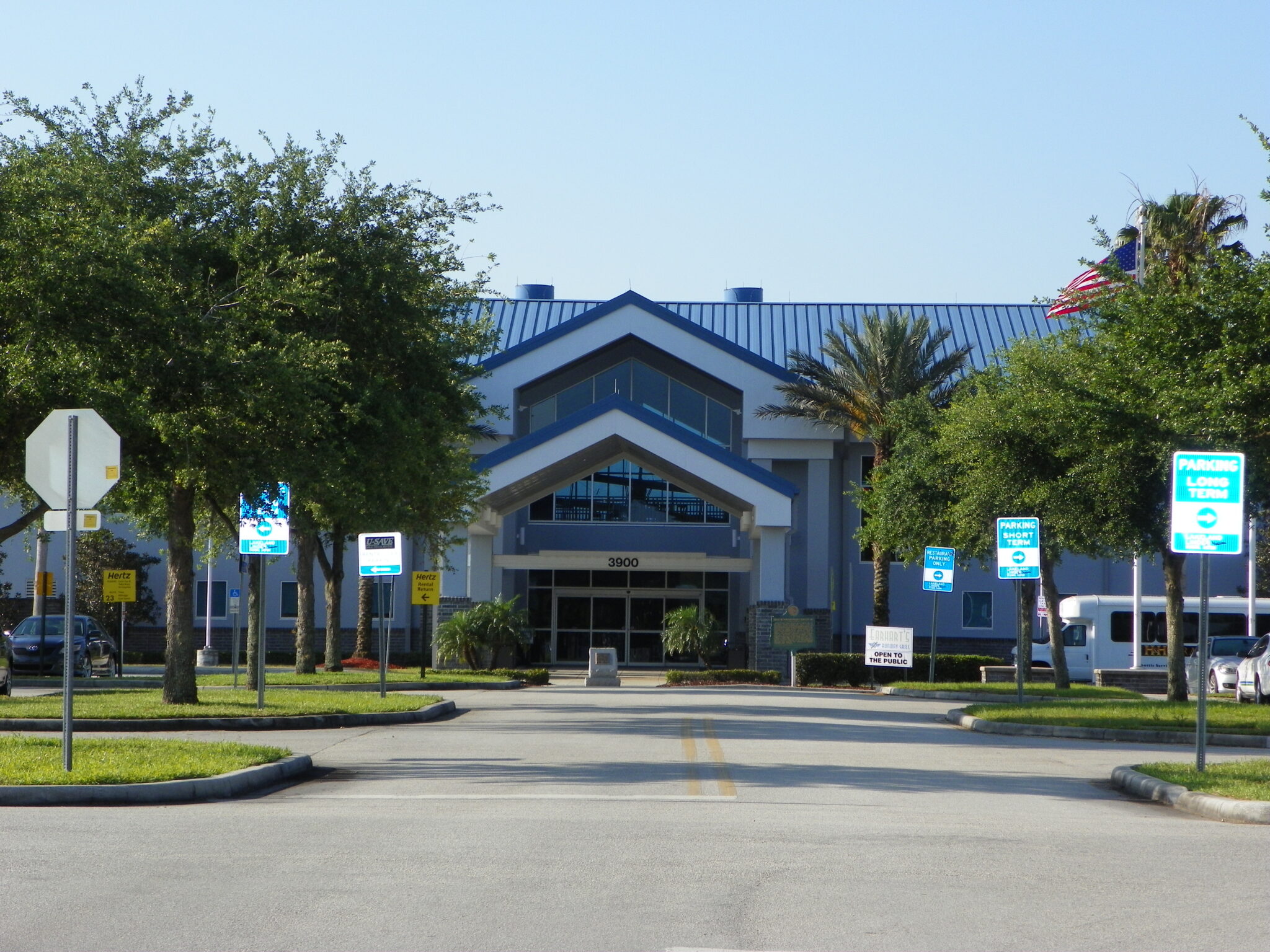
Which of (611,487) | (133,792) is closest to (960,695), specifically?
(611,487)

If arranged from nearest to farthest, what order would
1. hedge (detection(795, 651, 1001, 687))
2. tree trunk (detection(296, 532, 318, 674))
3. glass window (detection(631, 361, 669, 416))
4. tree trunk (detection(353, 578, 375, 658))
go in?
tree trunk (detection(296, 532, 318, 674)) → hedge (detection(795, 651, 1001, 687)) → tree trunk (detection(353, 578, 375, 658)) → glass window (detection(631, 361, 669, 416))

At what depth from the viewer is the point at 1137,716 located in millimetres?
20578

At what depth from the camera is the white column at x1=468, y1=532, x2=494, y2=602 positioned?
128ft

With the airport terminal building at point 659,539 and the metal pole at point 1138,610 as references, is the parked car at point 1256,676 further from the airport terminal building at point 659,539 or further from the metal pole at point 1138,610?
the airport terminal building at point 659,539

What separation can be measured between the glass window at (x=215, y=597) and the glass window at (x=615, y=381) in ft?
50.7

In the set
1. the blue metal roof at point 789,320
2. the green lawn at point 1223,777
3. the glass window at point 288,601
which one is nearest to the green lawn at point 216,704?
the green lawn at point 1223,777

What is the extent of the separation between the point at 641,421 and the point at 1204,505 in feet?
86.6

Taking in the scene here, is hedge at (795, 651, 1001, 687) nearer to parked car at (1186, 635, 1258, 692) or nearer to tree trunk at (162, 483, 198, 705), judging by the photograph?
parked car at (1186, 635, 1258, 692)

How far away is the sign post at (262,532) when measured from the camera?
63.6ft

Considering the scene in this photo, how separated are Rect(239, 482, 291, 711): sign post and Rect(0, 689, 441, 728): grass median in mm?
554

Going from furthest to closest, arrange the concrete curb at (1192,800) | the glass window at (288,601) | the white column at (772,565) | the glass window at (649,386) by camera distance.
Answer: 1. the glass window at (288,601)
2. the glass window at (649,386)
3. the white column at (772,565)
4. the concrete curb at (1192,800)

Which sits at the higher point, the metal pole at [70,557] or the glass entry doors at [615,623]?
the metal pole at [70,557]

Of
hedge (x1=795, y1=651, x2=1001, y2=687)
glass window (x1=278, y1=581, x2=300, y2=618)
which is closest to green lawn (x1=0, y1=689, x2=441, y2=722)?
hedge (x1=795, y1=651, x2=1001, y2=687)

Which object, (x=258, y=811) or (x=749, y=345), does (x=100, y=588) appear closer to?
(x=749, y=345)
